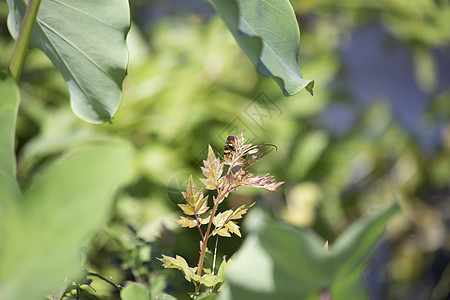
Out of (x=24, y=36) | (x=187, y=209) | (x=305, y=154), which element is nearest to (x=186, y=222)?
(x=187, y=209)

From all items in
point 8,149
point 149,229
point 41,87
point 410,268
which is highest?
point 8,149

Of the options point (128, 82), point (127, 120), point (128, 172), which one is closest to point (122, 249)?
point (128, 172)

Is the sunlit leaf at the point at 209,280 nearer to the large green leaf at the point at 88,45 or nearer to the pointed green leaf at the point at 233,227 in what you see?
the pointed green leaf at the point at 233,227

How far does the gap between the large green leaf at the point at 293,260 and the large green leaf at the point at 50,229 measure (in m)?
0.05

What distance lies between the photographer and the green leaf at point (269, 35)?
0.70 feet

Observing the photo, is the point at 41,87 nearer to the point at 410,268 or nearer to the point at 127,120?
the point at 127,120

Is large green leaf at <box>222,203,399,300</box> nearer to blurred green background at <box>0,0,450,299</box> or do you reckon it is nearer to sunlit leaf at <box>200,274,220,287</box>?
sunlit leaf at <box>200,274,220,287</box>

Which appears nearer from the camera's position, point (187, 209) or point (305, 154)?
point (187, 209)

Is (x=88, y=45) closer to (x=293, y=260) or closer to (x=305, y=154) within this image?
(x=293, y=260)

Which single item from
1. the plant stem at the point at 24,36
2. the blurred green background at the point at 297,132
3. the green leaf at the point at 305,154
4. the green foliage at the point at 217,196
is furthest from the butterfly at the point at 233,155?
the green leaf at the point at 305,154

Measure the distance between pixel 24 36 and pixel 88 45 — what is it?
63 mm

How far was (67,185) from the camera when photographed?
130mm

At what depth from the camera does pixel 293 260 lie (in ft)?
0.47

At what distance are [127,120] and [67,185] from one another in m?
0.84
